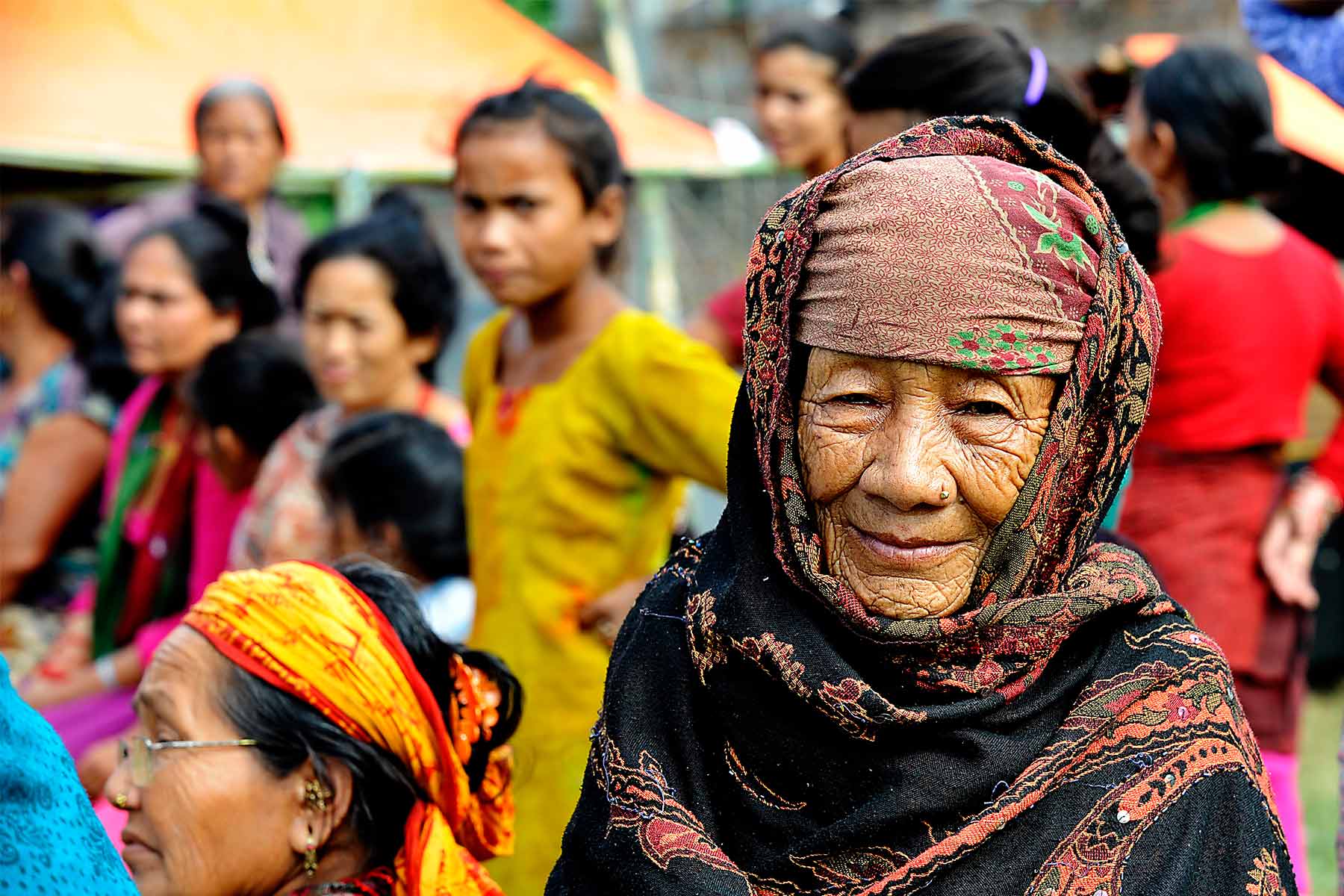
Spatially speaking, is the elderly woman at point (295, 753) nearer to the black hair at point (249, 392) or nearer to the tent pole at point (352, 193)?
the black hair at point (249, 392)

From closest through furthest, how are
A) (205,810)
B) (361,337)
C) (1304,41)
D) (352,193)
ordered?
(205,810), (1304,41), (361,337), (352,193)

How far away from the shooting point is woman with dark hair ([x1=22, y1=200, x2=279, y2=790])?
5.09m

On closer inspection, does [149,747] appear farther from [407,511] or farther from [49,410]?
[49,410]

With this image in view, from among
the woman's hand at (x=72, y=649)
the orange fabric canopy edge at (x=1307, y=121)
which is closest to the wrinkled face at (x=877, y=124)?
the orange fabric canopy edge at (x=1307, y=121)

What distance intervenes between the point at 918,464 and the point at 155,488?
3923 millimetres

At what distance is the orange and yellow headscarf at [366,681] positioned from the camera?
8.45 ft

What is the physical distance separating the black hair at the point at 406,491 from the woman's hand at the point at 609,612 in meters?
0.64

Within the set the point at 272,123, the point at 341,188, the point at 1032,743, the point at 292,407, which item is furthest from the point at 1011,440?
the point at 341,188

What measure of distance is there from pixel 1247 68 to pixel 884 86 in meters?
1.54

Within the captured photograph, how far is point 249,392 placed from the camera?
5.13 meters

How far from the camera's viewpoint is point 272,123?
24.5 feet

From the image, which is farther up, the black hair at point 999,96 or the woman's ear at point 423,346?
the black hair at point 999,96

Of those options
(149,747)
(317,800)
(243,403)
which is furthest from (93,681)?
(317,800)

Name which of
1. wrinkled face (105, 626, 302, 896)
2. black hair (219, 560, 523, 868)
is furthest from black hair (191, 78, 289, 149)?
wrinkled face (105, 626, 302, 896)
